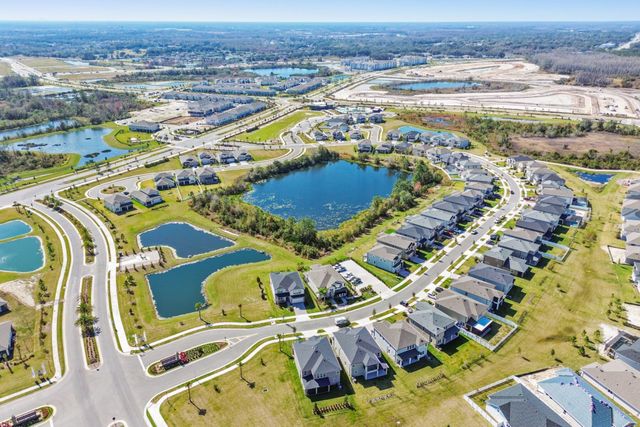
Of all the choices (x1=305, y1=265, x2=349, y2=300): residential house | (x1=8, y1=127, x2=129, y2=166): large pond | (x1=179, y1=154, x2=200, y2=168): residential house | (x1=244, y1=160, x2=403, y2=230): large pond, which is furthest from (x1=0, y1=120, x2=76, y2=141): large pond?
(x1=305, y1=265, x2=349, y2=300): residential house

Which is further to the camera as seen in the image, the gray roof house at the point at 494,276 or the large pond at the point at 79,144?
the large pond at the point at 79,144

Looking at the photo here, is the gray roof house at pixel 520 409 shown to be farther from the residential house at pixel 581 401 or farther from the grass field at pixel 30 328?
the grass field at pixel 30 328

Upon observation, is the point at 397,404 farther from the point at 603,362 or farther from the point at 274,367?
the point at 603,362

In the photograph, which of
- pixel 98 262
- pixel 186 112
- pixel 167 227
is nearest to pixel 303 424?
pixel 98 262

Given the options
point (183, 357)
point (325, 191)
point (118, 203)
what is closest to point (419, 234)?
point (325, 191)

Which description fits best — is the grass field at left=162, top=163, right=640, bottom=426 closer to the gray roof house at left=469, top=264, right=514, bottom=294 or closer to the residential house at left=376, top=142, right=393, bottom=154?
the gray roof house at left=469, top=264, right=514, bottom=294

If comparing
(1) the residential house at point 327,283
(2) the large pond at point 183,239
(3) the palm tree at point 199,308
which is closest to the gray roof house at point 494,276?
(1) the residential house at point 327,283
